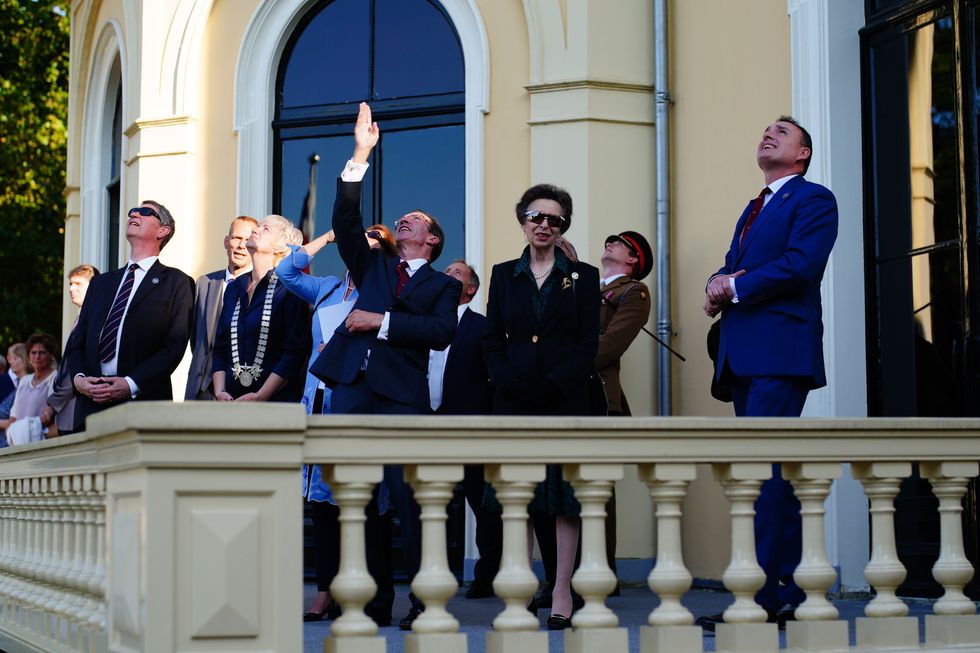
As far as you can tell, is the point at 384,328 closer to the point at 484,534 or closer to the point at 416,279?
the point at 416,279

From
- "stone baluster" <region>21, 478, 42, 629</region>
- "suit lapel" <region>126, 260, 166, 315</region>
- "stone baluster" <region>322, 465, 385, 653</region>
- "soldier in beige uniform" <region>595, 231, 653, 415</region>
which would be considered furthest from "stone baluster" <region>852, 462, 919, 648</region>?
"suit lapel" <region>126, 260, 166, 315</region>

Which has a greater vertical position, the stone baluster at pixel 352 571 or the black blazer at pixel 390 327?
the black blazer at pixel 390 327

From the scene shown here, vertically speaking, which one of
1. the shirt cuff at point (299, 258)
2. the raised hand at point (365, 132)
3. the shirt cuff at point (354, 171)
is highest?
the raised hand at point (365, 132)

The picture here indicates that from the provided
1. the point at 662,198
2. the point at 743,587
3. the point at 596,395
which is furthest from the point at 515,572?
the point at 662,198

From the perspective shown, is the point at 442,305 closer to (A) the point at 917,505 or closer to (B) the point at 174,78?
(A) the point at 917,505

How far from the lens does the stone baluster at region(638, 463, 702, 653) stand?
4.29 metres

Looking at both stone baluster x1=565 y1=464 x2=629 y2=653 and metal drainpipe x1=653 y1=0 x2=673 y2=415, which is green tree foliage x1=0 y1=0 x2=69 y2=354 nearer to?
metal drainpipe x1=653 y1=0 x2=673 y2=415

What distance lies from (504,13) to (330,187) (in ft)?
5.66

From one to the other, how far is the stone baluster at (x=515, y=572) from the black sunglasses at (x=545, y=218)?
1.94m

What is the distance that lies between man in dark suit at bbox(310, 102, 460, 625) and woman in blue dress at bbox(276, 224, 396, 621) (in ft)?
0.81

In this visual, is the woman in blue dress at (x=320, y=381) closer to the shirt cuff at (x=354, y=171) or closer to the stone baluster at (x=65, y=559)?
the shirt cuff at (x=354, y=171)

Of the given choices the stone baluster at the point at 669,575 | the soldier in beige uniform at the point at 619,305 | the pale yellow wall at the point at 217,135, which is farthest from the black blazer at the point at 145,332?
the stone baluster at the point at 669,575

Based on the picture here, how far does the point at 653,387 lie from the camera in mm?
8477

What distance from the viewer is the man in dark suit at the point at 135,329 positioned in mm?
7008
